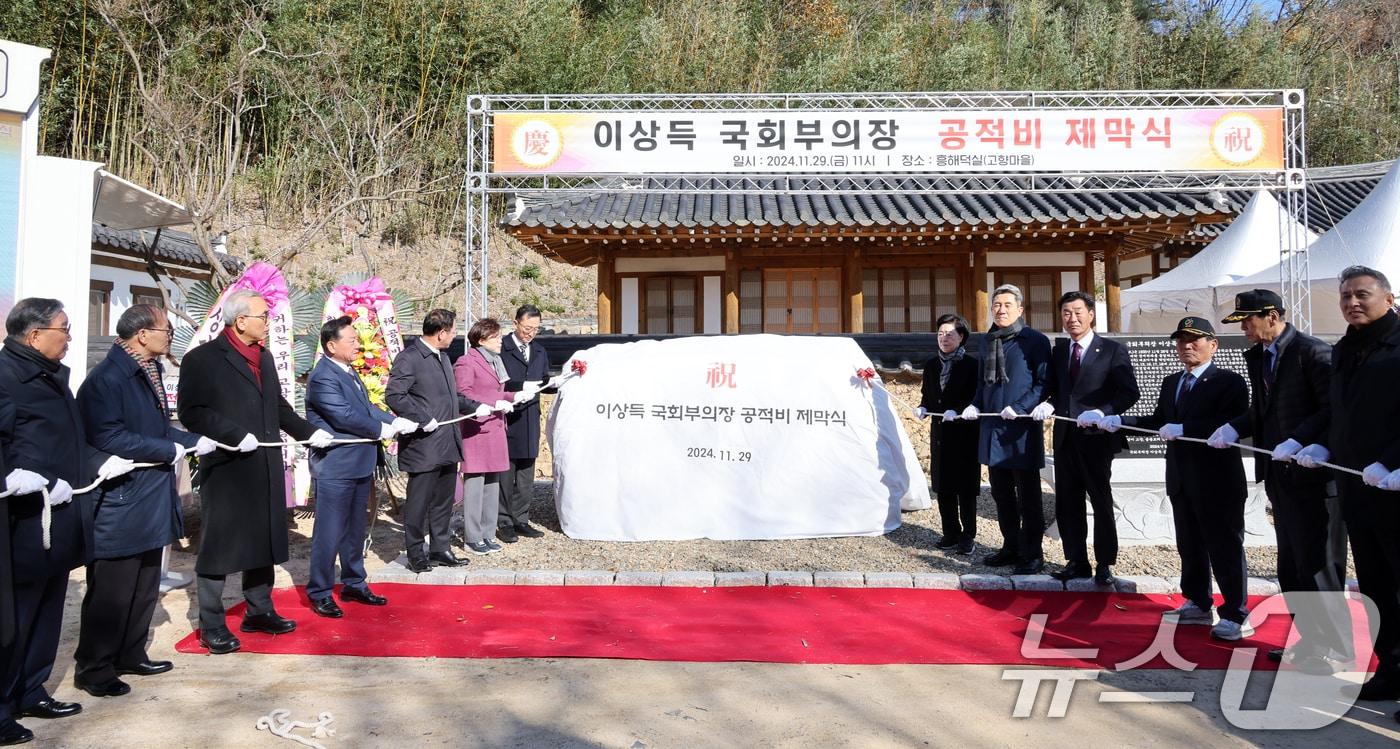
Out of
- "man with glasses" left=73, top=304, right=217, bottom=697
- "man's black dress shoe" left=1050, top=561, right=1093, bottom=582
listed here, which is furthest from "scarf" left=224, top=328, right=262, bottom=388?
"man's black dress shoe" left=1050, top=561, right=1093, bottom=582

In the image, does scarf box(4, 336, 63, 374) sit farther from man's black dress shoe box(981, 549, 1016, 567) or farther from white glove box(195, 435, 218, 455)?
man's black dress shoe box(981, 549, 1016, 567)

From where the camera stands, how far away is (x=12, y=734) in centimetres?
295

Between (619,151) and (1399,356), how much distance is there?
7389mm

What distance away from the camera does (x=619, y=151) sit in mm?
9203

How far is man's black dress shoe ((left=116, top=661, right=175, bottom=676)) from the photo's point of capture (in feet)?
12.0

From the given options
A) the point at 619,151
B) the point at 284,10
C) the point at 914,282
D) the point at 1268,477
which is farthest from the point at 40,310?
the point at 284,10

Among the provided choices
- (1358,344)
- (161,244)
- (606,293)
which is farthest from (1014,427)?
(161,244)

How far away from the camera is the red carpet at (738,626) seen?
3.93 m

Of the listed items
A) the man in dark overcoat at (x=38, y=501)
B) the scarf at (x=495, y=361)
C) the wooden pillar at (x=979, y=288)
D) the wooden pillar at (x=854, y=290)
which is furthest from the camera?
the wooden pillar at (x=854, y=290)

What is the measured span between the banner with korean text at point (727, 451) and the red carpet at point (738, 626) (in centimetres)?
121

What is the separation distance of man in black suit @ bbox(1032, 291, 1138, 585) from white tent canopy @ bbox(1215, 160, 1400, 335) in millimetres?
7090

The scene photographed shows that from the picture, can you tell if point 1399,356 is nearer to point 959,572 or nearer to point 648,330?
point 959,572

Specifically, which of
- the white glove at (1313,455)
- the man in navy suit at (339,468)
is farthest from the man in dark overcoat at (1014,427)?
the man in navy suit at (339,468)

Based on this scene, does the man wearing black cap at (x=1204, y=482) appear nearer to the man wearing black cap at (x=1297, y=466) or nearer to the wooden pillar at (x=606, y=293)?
the man wearing black cap at (x=1297, y=466)
